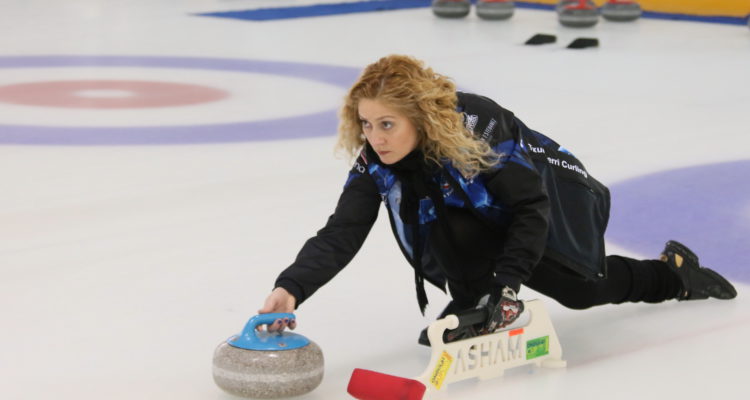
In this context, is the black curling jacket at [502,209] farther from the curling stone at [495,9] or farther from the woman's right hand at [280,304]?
the curling stone at [495,9]

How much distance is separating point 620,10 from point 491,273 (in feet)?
27.1

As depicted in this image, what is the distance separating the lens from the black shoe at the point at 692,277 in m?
2.90

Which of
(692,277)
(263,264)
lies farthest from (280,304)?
(692,277)

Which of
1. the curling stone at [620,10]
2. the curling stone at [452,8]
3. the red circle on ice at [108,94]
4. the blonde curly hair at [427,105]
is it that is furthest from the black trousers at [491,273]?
the curling stone at [620,10]

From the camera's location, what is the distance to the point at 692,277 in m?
2.94

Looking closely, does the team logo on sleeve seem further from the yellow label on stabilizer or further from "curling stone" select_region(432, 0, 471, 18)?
"curling stone" select_region(432, 0, 471, 18)

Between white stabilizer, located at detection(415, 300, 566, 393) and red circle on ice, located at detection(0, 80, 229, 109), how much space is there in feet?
12.6

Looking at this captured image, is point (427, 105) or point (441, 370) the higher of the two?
point (427, 105)

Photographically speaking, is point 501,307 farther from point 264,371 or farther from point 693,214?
point 693,214

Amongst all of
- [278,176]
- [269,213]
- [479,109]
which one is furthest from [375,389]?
[278,176]

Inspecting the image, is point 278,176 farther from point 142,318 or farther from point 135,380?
point 135,380

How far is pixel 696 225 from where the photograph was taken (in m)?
3.74

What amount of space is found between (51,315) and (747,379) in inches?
63.3

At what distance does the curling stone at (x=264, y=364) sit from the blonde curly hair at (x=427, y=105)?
0.44 metres
